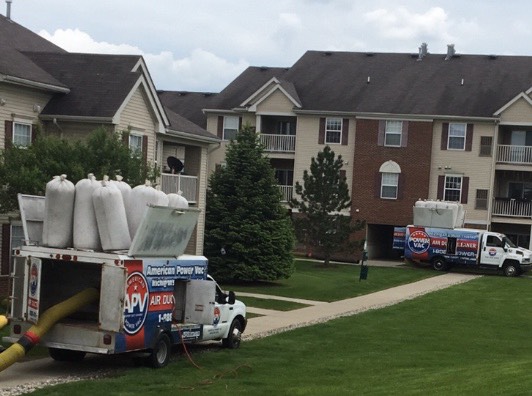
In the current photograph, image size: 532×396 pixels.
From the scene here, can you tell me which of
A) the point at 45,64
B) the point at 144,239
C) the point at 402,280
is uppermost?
the point at 45,64

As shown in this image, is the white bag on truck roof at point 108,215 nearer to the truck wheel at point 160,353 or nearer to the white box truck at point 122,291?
the white box truck at point 122,291

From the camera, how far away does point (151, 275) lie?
17.9m

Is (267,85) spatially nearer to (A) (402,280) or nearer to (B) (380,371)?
(A) (402,280)

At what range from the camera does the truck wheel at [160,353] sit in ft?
60.1

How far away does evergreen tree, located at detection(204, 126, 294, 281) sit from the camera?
37500mm

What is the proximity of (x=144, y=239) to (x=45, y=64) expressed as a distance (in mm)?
16306

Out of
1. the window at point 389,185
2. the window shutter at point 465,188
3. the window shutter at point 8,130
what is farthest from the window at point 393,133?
the window shutter at point 8,130

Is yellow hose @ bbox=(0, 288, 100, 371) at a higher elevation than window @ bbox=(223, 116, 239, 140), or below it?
below

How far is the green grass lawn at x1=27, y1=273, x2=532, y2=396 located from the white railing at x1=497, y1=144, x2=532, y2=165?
22027mm

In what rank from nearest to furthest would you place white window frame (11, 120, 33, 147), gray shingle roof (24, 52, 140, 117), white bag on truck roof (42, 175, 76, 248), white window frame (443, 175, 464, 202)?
white bag on truck roof (42, 175, 76, 248) → white window frame (11, 120, 33, 147) → gray shingle roof (24, 52, 140, 117) → white window frame (443, 175, 464, 202)

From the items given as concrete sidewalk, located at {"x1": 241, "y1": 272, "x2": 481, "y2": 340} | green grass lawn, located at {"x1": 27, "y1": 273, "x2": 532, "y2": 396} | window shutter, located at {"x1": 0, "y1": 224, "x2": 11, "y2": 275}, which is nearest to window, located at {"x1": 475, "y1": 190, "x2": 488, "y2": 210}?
concrete sidewalk, located at {"x1": 241, "y1": 272, "x2": 481, "y2": 340}

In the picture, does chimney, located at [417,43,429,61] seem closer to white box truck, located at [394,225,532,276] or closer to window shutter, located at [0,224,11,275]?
white box truck, located at [394,225,532,276]

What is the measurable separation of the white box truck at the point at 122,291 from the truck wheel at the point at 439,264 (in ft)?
107

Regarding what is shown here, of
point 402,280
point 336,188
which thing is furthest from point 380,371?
point 336,188
